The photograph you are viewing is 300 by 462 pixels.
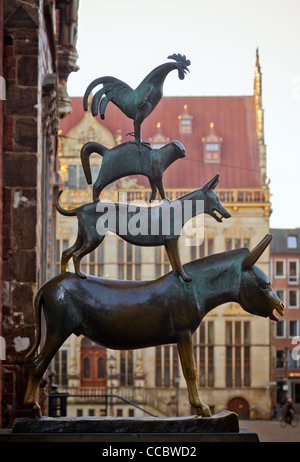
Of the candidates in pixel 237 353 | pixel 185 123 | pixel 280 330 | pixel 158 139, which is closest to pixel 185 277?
pixel 237 353

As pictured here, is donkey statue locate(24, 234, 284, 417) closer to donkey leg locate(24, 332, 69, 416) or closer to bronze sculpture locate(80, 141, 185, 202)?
donkey leg locate(24, 332, 69, 416)

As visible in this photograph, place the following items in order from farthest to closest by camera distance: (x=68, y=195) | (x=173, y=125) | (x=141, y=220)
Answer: (x=173, y=125) → (x=68, y=195) → (x=141, y=220)

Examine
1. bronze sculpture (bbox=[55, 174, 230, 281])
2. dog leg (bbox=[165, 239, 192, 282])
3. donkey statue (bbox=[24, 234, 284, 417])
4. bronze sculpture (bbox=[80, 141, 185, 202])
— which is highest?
bronze sculpture (bbox=[80, 141, 185, 202])

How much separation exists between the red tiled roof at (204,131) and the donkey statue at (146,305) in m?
33.7

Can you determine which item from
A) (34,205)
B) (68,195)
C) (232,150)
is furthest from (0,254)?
(232,150)

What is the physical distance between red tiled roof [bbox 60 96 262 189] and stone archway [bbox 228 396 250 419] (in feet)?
31.2

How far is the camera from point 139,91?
5.75m

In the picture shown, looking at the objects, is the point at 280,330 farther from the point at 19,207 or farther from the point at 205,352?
the point at 19,207

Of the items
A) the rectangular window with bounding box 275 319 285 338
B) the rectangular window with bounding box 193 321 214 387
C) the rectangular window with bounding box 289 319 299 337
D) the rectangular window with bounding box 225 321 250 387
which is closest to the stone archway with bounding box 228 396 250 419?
the rectangular window with bounding box 225 321 250 387

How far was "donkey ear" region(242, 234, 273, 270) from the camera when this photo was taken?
17.4ft

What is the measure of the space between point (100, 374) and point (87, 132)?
1069 centimetres

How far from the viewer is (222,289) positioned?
5422mm

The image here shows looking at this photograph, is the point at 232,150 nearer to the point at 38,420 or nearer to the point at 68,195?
the point at 68,195

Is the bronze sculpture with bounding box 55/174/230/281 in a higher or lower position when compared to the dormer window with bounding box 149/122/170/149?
lower
